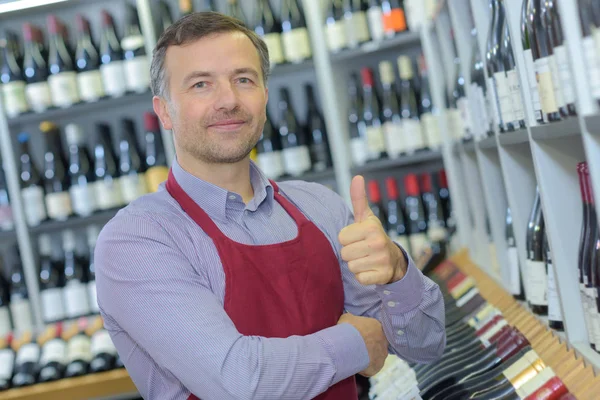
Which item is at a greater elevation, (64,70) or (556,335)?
(64,70)

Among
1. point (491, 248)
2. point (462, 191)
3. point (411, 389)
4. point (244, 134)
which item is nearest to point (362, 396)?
point (462, 191)

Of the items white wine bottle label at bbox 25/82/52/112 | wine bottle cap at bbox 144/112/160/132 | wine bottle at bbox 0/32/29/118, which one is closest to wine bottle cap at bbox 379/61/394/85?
wine bottle cap at bbox 144/112/160/132

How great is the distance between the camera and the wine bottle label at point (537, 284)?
5.52 ft

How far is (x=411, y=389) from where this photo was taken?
1614 millimetres

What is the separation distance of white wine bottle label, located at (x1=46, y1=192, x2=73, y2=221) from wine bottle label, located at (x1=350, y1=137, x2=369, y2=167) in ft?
4.25

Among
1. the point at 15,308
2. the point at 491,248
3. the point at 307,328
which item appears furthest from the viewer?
the point at 15,308

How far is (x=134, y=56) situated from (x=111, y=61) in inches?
8.6

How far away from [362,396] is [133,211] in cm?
222

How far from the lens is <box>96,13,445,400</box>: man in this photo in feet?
4.21

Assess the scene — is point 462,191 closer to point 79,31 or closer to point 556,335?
point 556,335

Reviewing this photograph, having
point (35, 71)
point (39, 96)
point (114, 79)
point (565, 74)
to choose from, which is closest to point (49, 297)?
point (39, 96)

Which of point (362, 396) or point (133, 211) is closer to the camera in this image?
point (133, 211)

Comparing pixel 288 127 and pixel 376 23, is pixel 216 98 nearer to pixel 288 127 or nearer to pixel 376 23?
Answer: pixel 376 23

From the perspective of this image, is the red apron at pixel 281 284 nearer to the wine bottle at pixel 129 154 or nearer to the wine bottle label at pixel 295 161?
the wine bottle label at pixel 295 161
